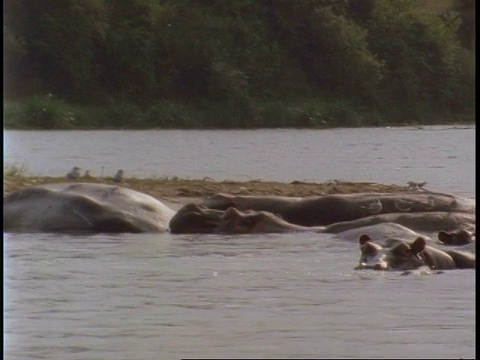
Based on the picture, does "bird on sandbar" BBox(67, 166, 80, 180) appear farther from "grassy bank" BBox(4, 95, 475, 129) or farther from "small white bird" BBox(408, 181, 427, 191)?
"grassy bank" BBox(4, 95, 475, 129)

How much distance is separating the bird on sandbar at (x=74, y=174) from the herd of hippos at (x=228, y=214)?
114cm

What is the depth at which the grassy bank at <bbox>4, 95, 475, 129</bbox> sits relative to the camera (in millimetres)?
4441

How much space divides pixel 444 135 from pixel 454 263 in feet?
1.64

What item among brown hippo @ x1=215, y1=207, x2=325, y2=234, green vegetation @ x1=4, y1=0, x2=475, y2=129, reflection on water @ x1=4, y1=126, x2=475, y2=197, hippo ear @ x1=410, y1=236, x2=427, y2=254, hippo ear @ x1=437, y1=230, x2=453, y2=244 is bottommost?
brown hippo @ x1=215, y1=207, x2=325, y2=234

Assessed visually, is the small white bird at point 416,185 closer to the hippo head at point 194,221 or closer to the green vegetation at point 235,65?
the hippo head at point 194,221

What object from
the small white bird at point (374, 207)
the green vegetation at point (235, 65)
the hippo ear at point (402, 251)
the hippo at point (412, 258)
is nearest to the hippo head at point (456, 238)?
the hippo at point (412, 258)

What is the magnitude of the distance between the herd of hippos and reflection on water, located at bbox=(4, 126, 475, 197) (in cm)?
14

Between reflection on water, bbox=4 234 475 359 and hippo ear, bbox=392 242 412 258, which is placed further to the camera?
hippo ear, bbox=392 242 412 258

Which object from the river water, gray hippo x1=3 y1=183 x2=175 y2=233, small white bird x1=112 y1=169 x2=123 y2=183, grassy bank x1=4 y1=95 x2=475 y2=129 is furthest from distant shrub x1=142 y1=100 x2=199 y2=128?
small white bird x1=112 y1=169 x2=123 y2=183

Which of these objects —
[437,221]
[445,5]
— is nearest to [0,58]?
[445,5]

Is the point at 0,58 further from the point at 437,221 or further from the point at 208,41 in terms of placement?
the point at 437,221

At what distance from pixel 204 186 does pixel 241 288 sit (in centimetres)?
378

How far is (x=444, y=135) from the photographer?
527 cm

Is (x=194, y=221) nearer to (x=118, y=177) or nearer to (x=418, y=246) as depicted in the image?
(x=118, y=177)
